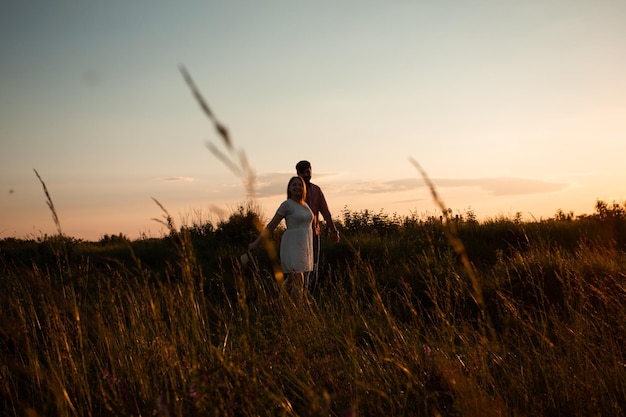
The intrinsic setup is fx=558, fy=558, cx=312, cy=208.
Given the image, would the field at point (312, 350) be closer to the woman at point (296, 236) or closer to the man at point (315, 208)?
the man at point (315, 208)

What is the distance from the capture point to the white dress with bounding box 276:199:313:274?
739cm

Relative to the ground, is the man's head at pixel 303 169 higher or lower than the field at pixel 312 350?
higher

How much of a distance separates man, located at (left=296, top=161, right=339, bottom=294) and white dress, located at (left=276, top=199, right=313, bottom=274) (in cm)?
91

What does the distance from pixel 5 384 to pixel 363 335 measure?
325 centimetres

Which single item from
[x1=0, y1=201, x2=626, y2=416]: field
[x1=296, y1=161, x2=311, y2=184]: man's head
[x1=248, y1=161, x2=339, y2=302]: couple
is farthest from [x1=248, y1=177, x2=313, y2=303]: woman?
[x1=0, y1=201, x2=626, y2=416]: field

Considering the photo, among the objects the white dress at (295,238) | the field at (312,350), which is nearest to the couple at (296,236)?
the white dress at (295,238)

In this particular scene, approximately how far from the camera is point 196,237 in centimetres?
1493

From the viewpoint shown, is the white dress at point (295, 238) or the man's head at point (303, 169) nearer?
the white dress at point (295, 238)

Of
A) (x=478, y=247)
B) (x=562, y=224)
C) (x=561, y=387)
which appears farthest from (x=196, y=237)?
(x=561, y=387)

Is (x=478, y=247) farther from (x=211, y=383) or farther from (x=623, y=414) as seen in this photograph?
(x=211, y=383)

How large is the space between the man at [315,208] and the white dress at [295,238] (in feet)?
3.00

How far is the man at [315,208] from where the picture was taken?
8336mm

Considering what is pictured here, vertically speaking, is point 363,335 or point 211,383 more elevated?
point 211,383

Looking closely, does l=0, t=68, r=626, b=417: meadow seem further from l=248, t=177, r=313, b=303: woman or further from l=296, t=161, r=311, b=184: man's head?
l=296, t=161, r=311, b=184: man's head
